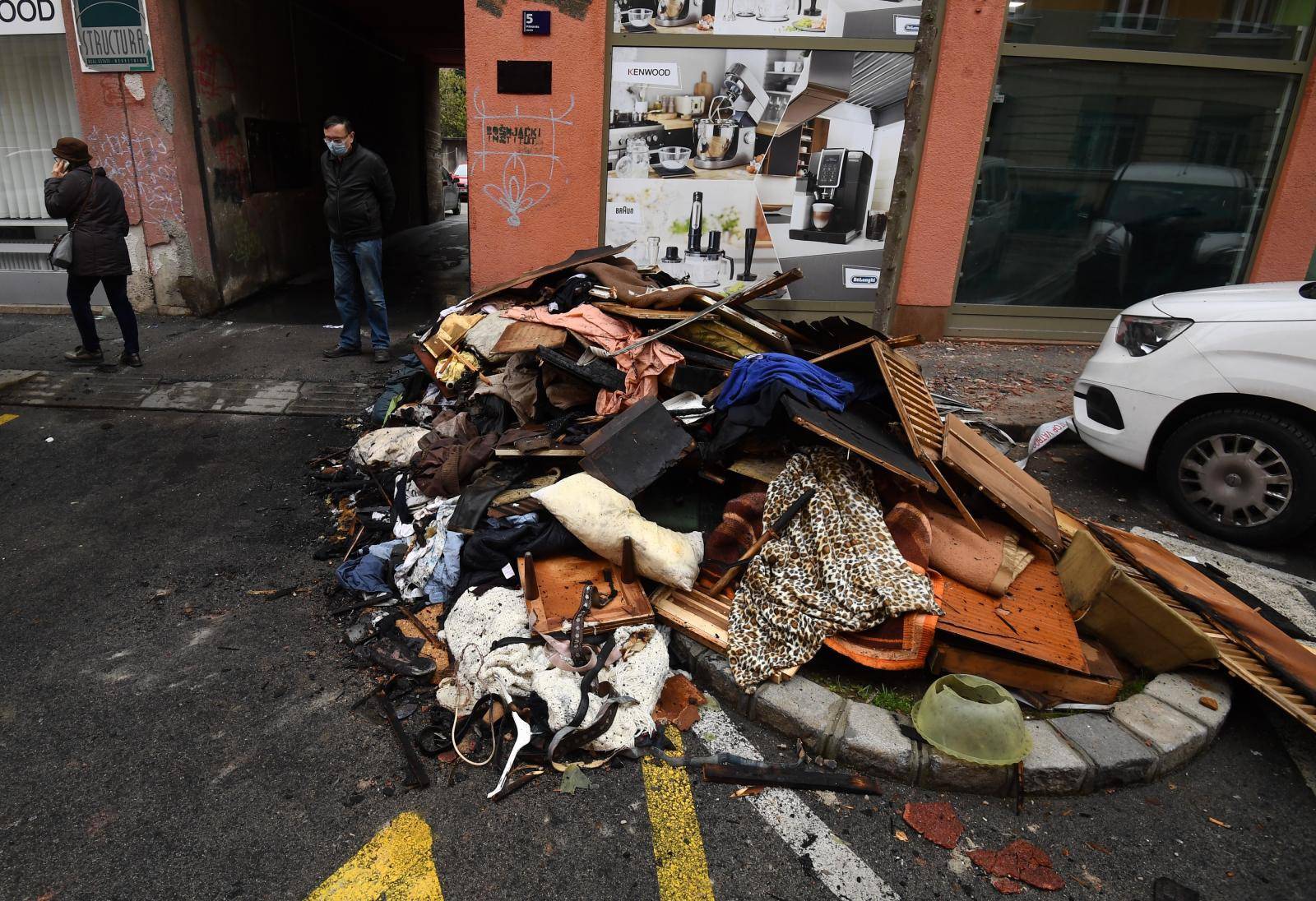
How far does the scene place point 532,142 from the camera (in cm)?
806

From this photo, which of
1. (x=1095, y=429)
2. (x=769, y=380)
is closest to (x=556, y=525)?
(x=769, y=380)

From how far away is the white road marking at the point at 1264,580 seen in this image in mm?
4070

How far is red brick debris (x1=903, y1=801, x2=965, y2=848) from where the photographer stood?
2699 millimetres

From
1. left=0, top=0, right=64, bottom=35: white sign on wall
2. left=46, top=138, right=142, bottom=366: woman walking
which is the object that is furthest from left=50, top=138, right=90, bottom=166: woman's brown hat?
left=0, top=0, right=64, bottom=35: white sign on wall

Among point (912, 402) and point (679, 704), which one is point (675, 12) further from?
point (679, 704)

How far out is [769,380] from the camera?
3990mm

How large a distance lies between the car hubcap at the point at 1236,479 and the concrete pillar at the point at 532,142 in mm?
5922

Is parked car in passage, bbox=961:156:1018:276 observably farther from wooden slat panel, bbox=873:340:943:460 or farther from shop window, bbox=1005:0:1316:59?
wooden slat panel, bbox=873:340:943:460

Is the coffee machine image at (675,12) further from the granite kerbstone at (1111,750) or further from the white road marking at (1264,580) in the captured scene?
the granite kerbstone at (1111,750)

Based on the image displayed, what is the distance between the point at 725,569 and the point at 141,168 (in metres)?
8.12

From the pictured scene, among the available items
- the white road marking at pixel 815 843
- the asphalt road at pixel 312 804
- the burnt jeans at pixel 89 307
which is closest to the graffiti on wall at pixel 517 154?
the burnt jeans at pixel 89 307

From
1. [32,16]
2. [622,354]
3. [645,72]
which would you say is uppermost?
[32,16]

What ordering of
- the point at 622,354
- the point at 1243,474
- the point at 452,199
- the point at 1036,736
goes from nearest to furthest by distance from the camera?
the point at 1036,736
the point at 1243,474
the point at 622,354
the point at 452,199

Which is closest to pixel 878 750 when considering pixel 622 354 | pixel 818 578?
pixel 818 578
